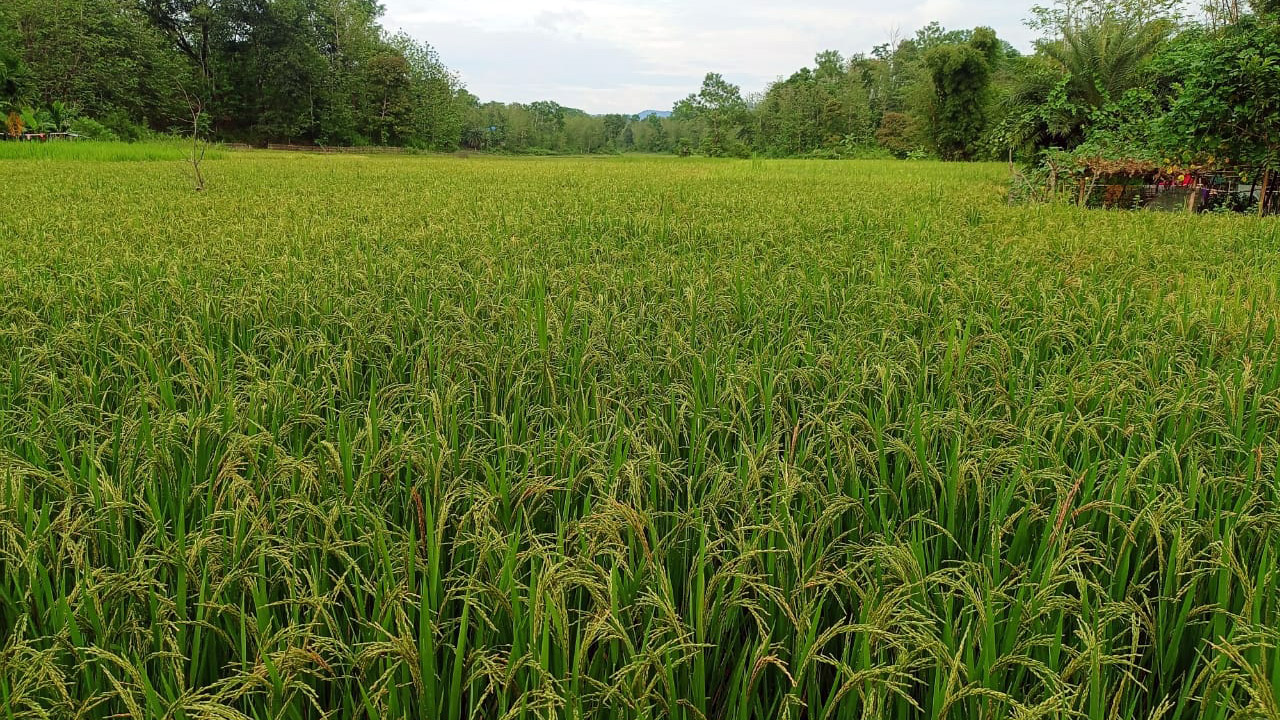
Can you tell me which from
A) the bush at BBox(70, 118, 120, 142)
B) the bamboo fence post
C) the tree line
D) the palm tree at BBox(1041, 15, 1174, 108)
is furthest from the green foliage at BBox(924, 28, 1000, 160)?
the bush at BBox(70, 118, 120, 142)

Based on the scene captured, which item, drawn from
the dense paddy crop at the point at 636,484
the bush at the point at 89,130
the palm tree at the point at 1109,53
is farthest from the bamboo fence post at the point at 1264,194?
the bush at the point at 89,130

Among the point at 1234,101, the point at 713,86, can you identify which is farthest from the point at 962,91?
the point at 1234,101

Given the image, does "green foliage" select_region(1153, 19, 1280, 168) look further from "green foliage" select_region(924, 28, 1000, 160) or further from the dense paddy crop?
"green foliage" select_region(924, 28, 1000, 160)

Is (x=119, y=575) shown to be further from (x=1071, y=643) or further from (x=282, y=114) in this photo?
(x=282, y=114)

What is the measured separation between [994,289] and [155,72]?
46.4 m

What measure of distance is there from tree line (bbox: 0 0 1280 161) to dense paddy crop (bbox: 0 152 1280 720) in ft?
17.2

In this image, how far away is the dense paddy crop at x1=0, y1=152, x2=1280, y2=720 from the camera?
3.70ft

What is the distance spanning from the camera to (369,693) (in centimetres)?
101

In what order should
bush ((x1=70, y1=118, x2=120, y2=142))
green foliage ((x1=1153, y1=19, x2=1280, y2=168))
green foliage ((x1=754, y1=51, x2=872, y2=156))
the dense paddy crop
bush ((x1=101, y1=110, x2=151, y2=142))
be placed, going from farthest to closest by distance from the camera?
1. green foliage ((x1=754, y1=51, x2=872, y2=156))
2. bush ((x1=101, y1=110, x2=151, y2=142))
3. bush ((x1=70, y1=118, x2=120, y2=142))
4. green foliage ((x1=1153, y1=19, x2=1280, y2=168))
5. the dense paddy crop

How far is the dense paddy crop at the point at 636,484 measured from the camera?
113cm

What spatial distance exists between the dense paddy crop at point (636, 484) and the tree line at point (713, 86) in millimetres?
5245

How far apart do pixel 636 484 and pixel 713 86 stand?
54.6 metres

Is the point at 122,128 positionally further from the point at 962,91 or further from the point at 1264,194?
the point at 1264,194

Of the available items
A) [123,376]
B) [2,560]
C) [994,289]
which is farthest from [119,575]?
[994,289]
